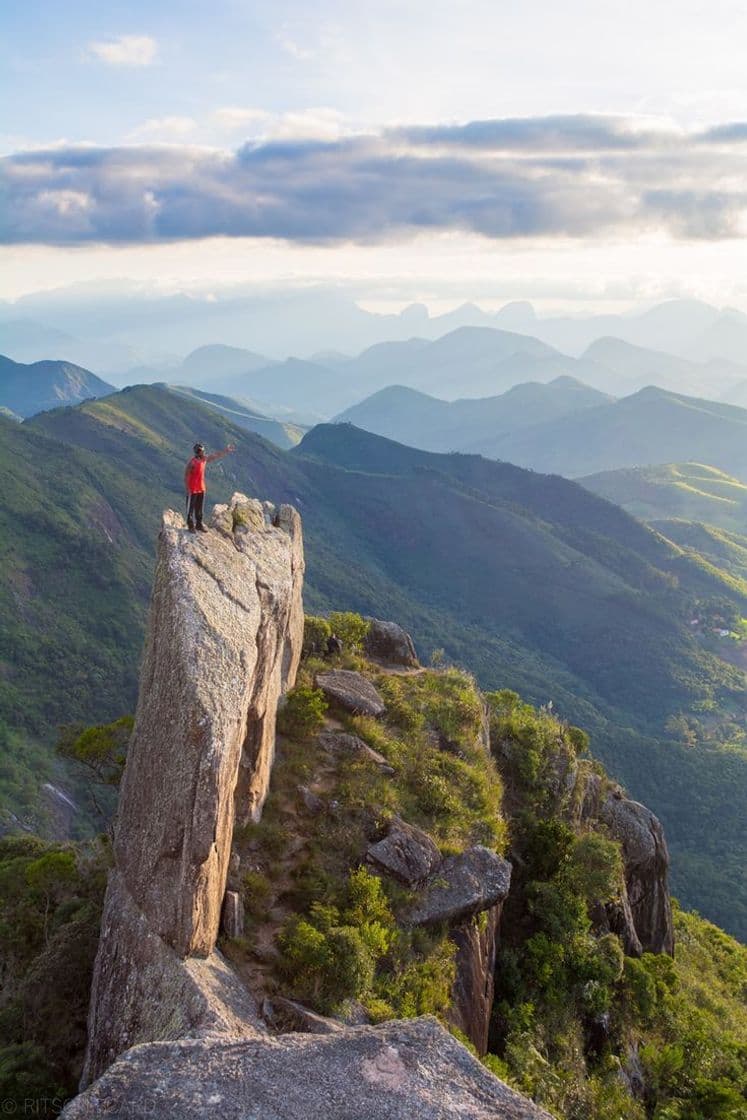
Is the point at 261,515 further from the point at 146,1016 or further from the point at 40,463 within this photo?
the point at 40,463

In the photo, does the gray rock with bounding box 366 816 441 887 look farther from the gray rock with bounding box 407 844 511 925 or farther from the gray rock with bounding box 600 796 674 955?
the gray rock with bounding box 600 796 674 955

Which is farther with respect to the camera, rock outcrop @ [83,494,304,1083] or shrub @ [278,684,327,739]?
shrub @ [278,684,327,739]

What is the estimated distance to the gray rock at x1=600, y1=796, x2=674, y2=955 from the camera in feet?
134

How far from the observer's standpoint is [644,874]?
41250 millimetres

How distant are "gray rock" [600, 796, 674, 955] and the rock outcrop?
2591 cm

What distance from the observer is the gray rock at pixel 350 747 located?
3091 cm

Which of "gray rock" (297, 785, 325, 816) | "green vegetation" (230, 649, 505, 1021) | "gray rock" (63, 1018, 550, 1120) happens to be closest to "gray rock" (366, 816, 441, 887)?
"green vegetation" (230, 649, 505, 1021)

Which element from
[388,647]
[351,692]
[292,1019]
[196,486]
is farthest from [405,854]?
[388,647]

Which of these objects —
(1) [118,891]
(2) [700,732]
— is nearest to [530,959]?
(1) [118,891]

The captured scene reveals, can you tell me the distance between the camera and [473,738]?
35656 millimetres

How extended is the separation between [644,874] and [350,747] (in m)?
20.7

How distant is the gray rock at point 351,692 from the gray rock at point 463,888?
8881 mm

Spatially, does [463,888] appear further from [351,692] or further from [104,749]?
[104,749]

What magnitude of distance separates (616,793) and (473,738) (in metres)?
15.0
